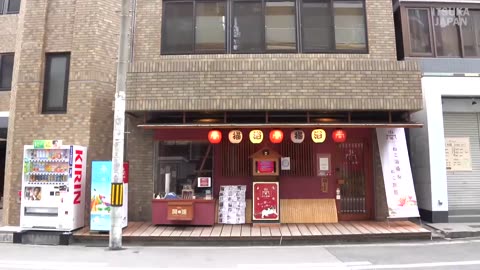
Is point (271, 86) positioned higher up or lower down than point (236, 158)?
higher up

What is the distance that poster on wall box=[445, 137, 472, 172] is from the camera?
13266 mm

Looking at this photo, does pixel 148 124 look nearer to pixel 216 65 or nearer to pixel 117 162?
pixel 117 162

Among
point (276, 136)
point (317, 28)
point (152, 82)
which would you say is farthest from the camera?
point (317, 28)

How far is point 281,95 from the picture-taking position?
38.7 ft

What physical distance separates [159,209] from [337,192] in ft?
17.9

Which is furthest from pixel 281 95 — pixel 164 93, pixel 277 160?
pixel 164 93

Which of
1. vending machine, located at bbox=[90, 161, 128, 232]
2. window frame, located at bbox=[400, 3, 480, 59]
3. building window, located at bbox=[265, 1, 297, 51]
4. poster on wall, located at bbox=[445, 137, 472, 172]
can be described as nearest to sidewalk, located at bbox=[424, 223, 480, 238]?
poster on wall, located at bbox=[445, 137, 472, 172]

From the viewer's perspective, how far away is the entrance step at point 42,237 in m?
11.1

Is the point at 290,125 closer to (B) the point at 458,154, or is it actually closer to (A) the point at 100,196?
(A) the point at 100,196

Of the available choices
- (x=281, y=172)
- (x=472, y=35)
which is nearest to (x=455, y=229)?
(x=281, y=172)

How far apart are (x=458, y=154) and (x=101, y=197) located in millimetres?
10967

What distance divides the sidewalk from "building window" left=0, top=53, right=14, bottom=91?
1766 centimetres

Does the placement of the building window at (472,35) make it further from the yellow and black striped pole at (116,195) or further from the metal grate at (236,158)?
the yellow and black striped pole at (116,195)

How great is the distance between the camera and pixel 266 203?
12273 mm
